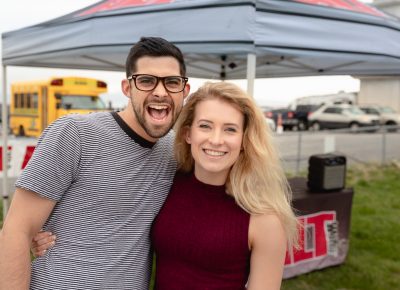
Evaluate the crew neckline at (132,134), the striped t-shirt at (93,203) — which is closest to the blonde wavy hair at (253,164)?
the crew neckline at (132,134)

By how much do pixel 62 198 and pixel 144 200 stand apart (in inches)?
12.5

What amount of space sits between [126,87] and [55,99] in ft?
44.4

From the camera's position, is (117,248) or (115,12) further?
(115,12)

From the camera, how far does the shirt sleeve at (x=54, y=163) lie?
1513 millimetres

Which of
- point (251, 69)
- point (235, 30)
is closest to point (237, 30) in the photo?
point (235, 30)

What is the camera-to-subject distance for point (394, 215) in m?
6.55

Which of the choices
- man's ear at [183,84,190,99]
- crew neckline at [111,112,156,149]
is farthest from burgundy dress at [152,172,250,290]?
man's ear at [183,84,190,99]

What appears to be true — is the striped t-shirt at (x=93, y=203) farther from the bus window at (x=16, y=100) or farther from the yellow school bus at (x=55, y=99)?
the bus window at (x=16, y=100)

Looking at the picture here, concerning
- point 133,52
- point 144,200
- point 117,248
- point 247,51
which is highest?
point 247,51

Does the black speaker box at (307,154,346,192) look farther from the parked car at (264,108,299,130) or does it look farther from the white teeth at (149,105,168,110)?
the parked car at (264,108,299,130)

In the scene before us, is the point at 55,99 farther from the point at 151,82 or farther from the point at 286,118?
the point at 286,118

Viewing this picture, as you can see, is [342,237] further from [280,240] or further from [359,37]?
[280,240]

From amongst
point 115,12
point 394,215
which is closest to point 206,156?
point 115,12

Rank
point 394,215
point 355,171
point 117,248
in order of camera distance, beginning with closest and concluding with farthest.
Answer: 1. point 117,248
2. point 394,215
3. point 355,171
